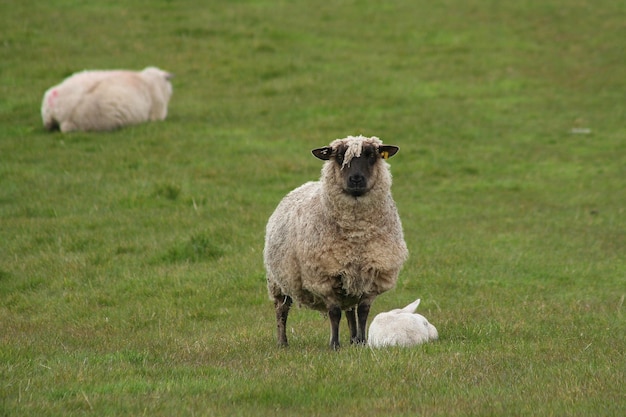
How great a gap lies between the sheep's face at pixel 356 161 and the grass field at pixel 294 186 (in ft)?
5.59

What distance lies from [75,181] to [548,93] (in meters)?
14.0

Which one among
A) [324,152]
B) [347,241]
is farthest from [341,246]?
[324,152]

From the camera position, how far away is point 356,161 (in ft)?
32.6

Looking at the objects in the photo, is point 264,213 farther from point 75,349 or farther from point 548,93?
point 548,93

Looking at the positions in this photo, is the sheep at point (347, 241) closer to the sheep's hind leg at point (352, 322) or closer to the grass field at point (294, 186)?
the sheep's hind leg at point (352, 322)

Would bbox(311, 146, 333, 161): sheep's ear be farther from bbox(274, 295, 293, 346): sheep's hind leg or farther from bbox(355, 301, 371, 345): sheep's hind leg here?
bbox(274, 295, 293, 346): sheep's hind leg

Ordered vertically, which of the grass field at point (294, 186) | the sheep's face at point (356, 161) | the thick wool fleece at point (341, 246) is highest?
the sheep's face at point (356, 161)

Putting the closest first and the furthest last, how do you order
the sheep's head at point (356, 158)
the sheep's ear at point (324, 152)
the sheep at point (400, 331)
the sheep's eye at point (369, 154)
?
the sheep at point (400, 331) → the sheep's head at point (356, 158) → the sheep's eye at point (369, 154) → the sheep's ear at point (324, 152)

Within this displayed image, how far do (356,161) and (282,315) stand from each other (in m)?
2.01

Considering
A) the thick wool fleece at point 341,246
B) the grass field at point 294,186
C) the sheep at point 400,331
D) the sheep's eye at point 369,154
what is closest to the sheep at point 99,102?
the grass field at point 294,186

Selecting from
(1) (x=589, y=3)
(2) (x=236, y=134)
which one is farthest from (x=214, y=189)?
(1) (x=589, y=3)

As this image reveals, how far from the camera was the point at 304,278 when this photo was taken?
9.96m

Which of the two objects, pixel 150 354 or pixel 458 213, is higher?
pixel 150 354

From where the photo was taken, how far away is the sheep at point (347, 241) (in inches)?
385
